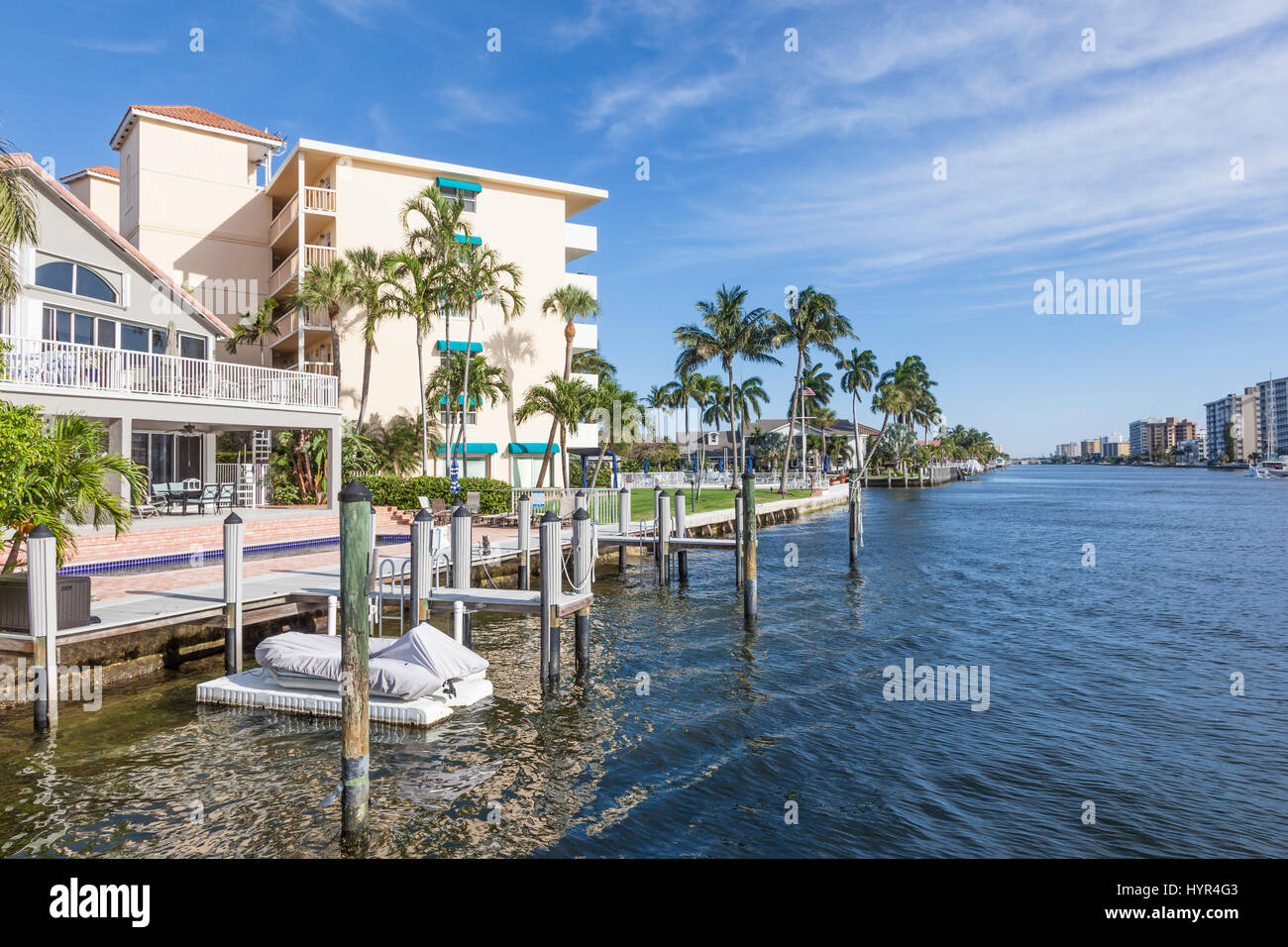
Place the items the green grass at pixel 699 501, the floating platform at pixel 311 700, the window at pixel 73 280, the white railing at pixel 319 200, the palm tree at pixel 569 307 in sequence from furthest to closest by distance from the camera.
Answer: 1. the palm tree at pixel 569 307
2. the green grass at pixel 699 501
3. the white railing at pixel 319 200
4. the window at pixel 73 280
5. the floating platform at pixel 311 700

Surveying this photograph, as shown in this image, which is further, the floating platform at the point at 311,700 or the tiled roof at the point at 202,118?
the tiled roof at the point at 202,118

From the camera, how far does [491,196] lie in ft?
133

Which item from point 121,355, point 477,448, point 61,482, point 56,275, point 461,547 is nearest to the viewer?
point 61,482

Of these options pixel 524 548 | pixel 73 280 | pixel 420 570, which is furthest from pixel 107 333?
pixel 420 570

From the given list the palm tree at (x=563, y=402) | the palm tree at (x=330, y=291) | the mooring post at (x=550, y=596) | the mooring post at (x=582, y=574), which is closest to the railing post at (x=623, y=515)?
the palm tree at (x=563, y=402)

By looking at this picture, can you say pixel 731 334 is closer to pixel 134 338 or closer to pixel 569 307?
pixel 569 307

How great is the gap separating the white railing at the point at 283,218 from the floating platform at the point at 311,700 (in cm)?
2956

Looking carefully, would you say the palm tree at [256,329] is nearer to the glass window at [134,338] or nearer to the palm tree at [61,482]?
the glass window at [134,338]

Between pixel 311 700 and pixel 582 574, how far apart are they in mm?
4861

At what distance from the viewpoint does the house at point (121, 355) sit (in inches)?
757

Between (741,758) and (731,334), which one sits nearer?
(741,758)

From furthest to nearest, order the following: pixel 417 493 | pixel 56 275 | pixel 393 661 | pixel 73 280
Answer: pixel 417 493
pixel 73 280
pixel 56 275
pixel 393 661

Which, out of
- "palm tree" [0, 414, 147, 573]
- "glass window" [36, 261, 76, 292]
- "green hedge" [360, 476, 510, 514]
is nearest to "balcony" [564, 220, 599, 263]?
"green hedge" [360, 476, 510, 514]

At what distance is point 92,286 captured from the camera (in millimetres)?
23469
